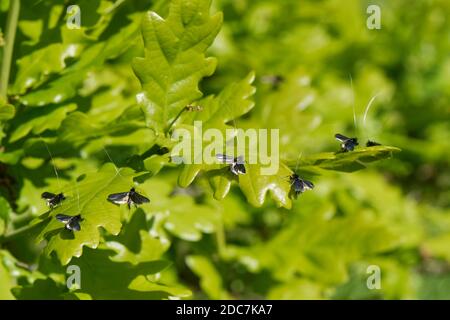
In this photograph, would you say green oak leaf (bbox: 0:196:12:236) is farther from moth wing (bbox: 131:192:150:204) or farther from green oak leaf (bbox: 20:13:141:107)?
moth wing (bbox: 131:192:150:204)

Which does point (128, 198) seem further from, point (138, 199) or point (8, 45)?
point (8, 45)

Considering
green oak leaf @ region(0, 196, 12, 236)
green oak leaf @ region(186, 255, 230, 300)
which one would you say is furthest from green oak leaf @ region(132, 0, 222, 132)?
green oak leaf @ region(186, 255, 230, 300)

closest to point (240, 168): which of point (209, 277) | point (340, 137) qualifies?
point (340, 137)

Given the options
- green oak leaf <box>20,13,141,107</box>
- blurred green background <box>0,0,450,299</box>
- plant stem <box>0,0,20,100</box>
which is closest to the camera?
plant stem <box>0,0,20,100</box>

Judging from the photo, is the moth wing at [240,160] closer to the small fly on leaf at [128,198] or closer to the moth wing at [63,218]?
the small fly on leaf at [128,198]

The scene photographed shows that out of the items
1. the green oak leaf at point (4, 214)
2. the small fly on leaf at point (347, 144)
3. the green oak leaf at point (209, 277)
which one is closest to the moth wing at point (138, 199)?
the small fly on leaf at point (347, 144)

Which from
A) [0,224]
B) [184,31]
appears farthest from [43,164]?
[184,31]
